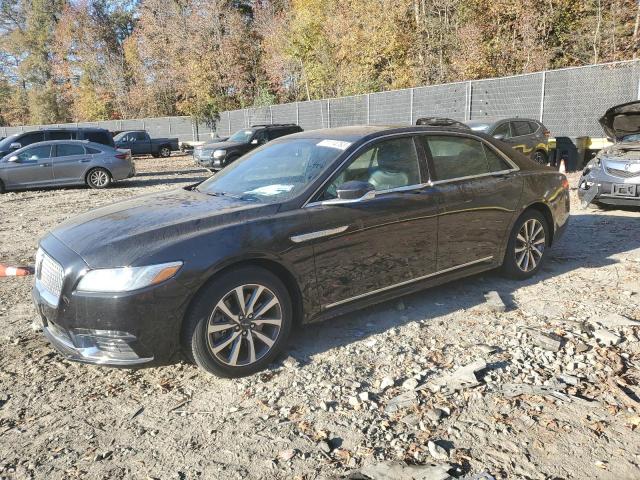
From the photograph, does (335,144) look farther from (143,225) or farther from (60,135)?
(60,135)

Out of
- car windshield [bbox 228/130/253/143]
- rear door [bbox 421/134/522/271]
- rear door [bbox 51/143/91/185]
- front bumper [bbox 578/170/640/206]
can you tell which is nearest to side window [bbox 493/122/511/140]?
front bumper [bbox 578/170/640/206]

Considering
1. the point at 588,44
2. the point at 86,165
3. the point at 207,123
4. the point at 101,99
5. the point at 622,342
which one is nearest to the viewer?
the point at 622,342

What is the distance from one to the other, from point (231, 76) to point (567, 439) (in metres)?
43.4

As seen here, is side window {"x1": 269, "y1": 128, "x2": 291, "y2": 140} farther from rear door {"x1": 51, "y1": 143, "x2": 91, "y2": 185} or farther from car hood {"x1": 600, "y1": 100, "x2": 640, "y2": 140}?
car hood {"x1": 600, "y1": 100, "x2": 640, "y2": 140}

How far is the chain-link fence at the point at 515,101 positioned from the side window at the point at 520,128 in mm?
2472

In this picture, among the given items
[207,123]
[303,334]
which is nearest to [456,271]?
[303,334]

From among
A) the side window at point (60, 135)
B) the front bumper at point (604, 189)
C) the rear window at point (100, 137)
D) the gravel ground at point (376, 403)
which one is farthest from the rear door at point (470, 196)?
the side window at point (60, 135)

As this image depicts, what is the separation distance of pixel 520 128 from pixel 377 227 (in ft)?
38.1

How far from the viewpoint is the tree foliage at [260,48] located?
22.4 metres

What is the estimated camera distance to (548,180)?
5.68 m

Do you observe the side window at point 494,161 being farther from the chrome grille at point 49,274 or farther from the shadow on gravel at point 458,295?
the chrome grille at point 49,274

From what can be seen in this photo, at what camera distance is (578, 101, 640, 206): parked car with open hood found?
8.09 meters

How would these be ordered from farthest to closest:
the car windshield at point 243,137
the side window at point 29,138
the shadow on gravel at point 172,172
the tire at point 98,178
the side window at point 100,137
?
the shadow on gravel at point 172,172 → the side window at point 100,137 → the car windshield at point 243,137 → the side window at point 29,138 → the tire at point 98,178

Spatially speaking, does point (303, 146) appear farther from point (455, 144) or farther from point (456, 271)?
point (456, 271)
